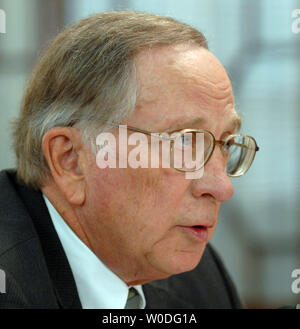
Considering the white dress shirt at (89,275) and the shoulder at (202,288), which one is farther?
the shoulder at (202,288)

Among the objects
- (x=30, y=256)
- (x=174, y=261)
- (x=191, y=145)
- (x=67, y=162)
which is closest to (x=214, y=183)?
(x=191, y=145)

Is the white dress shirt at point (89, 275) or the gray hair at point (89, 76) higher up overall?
the gray hair at point (89, 76)

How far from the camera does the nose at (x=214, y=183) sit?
1.33m

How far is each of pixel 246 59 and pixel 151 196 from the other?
1906mm

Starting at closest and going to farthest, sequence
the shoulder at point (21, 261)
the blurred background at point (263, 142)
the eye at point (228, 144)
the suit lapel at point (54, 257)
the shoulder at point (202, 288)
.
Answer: the shoulder at point (21, 261), the suit lapel at point (54, 257), the eye at point (228, 144), the shoulder at point (202, 288), the blurred background at point (263, 142)

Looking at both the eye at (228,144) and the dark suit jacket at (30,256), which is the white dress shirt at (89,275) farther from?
the eye at (228,144)

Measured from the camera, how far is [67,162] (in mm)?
1382

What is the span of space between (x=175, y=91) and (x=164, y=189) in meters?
0.27

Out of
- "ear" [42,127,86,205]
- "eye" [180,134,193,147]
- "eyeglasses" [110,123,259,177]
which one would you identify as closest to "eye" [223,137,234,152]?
"eyeglasses" [110,123,259,177]

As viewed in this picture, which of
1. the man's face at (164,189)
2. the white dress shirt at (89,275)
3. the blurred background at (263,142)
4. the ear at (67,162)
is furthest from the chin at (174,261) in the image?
the blurred background at (263,142)

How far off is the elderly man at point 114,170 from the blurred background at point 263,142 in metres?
1.58

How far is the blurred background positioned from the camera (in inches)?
118

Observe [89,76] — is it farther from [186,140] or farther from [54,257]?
[54,257]

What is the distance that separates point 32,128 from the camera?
147cm
